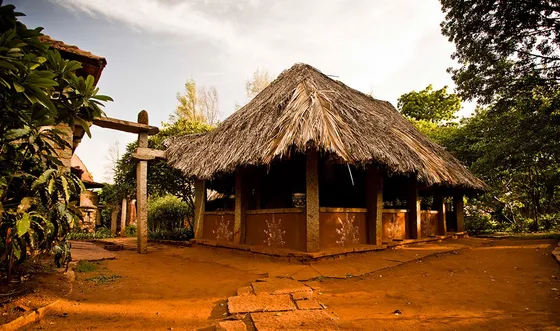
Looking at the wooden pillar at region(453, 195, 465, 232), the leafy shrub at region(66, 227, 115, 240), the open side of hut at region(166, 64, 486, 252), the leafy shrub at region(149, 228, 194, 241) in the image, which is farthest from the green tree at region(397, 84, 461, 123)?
the leafy shrub at region(66, 227, 115, 240)

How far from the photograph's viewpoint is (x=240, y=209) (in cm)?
730

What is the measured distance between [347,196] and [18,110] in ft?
29.7

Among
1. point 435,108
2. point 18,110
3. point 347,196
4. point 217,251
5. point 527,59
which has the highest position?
point 435,108

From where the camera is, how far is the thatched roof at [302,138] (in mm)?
5352

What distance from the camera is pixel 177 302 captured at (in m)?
3.54

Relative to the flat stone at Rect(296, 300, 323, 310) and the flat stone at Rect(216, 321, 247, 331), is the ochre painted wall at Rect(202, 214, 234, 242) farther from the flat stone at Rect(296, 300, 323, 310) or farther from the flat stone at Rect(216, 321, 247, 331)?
the flat stone at Rect(216, 321, 247, 331)

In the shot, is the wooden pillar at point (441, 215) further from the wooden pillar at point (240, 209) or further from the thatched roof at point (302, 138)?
the wooden pillar at point (240, 209)

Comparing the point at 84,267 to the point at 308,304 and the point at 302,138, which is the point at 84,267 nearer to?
the point at 308,304

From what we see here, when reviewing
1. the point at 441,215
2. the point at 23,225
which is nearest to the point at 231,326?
the point at 23,225

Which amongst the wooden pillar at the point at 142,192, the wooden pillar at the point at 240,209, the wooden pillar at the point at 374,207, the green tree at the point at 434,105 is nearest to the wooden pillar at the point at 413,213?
the wooden pillar at the point at 374,207

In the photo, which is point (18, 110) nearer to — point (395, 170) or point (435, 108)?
point (395, 170)

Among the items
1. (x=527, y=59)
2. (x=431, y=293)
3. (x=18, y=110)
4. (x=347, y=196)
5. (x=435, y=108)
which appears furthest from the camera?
(x=435, y=108)

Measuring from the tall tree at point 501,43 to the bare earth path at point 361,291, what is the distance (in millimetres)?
4726

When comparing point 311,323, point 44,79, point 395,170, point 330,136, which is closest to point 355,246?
point 395,170
